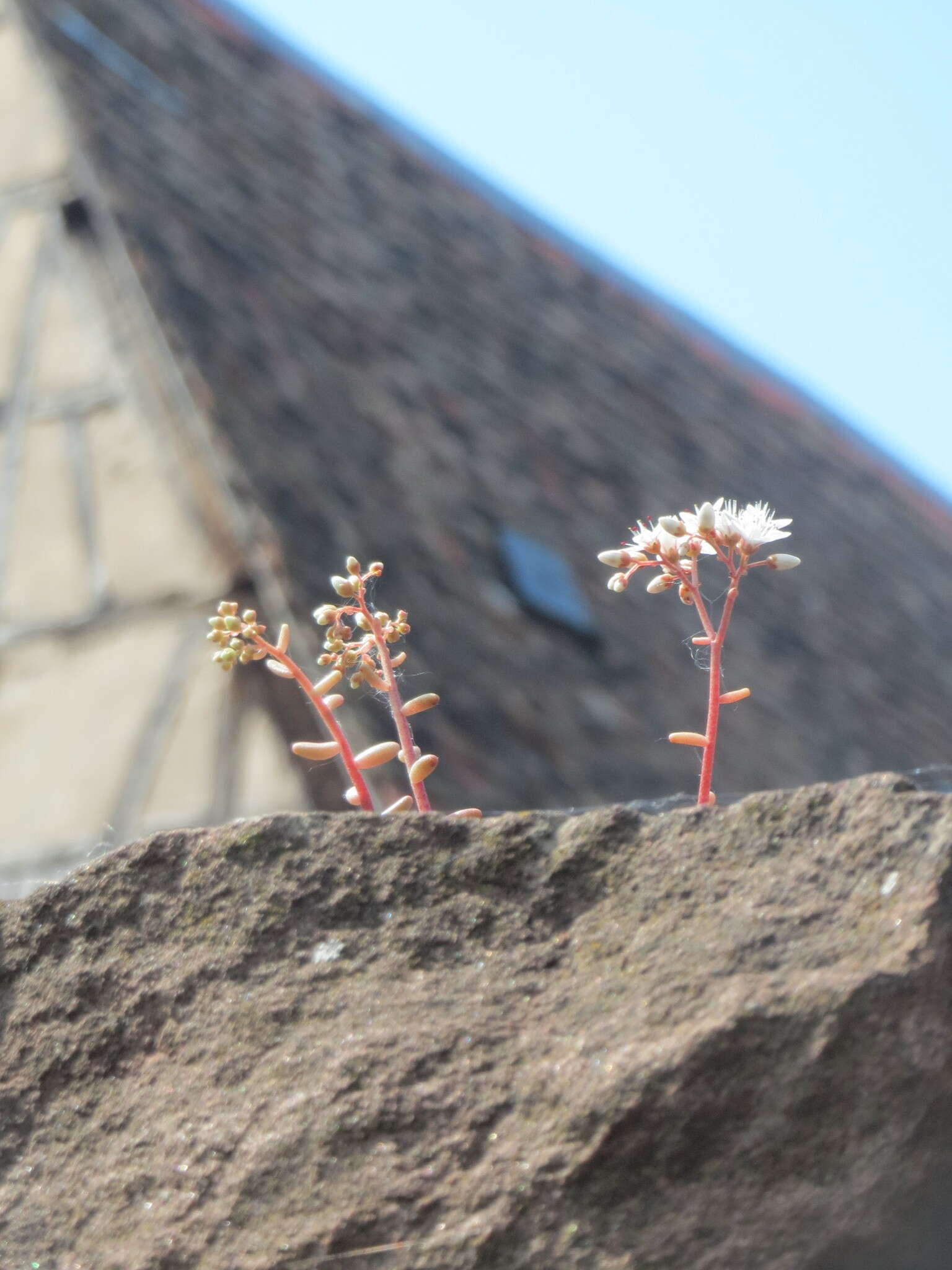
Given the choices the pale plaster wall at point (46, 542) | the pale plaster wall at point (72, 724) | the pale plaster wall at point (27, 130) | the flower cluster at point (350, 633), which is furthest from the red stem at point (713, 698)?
the pale plaster wall at point (27, 130)

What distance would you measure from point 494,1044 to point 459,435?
438 centimetres

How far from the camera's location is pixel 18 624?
378 cm

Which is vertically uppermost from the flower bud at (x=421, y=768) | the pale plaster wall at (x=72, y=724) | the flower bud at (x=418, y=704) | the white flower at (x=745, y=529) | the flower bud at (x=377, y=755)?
the pale plaster wall at (x=72, y=724)

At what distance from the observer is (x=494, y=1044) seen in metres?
0.96

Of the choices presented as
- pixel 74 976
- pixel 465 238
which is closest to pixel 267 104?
pixel 465 238

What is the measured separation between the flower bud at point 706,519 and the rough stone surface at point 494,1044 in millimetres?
199

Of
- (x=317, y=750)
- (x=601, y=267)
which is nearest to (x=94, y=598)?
(x=317, y=750)

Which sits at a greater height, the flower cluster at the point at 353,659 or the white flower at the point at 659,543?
the white flower at the point at 659,543

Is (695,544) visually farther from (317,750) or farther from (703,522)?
(317,750)

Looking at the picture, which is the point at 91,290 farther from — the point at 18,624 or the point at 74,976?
the point at 74,976

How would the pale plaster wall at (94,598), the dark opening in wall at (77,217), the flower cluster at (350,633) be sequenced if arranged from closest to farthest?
the flower cluster at (350,633) < the pale plaster wall at (94,598) < the dark opening in wall at (77,217)

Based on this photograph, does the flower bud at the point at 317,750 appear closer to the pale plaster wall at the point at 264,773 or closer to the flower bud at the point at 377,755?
the flower bud at the point at 377,755

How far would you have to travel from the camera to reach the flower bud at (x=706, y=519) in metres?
1.06

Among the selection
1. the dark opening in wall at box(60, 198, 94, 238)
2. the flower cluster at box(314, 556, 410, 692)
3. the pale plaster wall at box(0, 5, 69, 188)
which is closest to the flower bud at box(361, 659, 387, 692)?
the flower cluster at box(314, 556, 410, 692)
